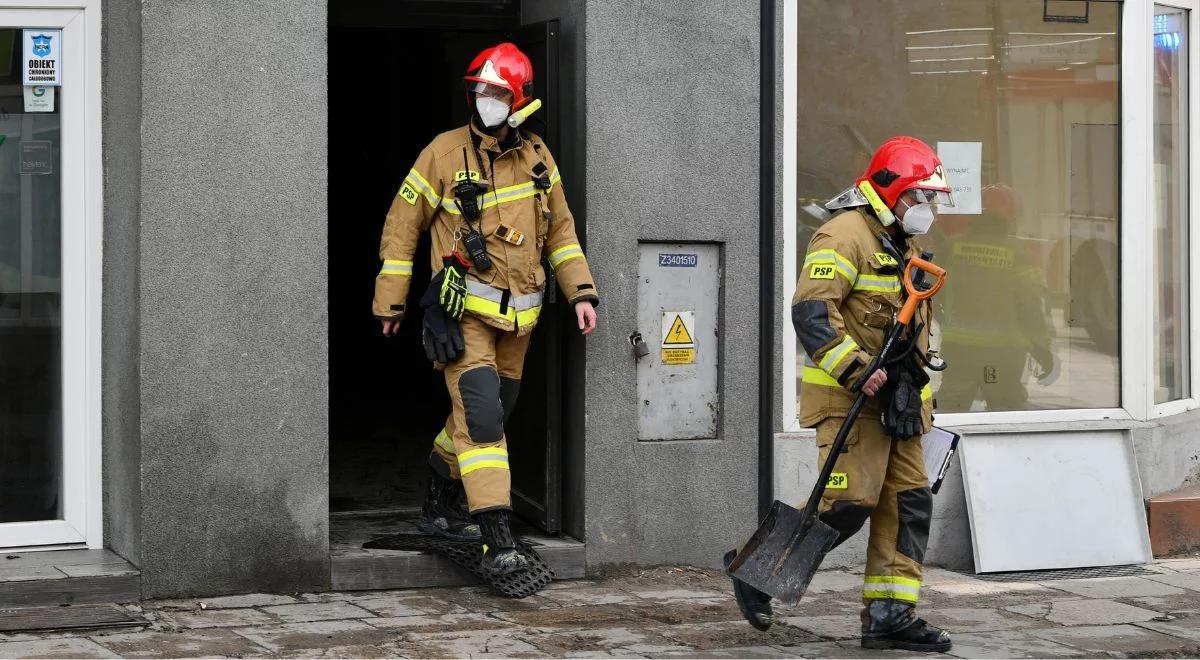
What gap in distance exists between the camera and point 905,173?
240 inches

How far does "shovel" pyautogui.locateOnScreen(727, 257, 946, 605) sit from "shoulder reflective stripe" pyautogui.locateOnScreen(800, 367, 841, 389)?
15 cm

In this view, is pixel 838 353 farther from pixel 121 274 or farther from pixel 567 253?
pixel 121 274

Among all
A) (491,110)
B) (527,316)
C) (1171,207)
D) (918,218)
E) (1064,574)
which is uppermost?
(491,110)

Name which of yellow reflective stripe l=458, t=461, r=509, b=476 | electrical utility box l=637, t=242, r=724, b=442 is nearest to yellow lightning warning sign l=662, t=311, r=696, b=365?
electrical utility box l=637, t=242, r=724, b=442

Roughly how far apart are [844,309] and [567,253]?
142 cm

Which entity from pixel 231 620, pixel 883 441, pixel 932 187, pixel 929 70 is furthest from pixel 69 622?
pixel 929 70

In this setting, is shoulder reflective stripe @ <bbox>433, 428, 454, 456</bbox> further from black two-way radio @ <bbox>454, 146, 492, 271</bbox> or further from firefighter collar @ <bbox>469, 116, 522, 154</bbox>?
firefighter collar @ <bbox>469, 116, 522, 154</bbox>

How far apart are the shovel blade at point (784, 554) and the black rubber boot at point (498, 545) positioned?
1115 millimetres

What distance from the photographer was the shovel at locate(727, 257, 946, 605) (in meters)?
5.92

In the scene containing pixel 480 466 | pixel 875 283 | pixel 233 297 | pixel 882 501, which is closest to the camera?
pixel 875 283

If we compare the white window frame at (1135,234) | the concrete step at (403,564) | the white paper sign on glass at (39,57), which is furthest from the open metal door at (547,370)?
the white window frame at (1135,234)

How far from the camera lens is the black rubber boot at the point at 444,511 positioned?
7207 millimetres

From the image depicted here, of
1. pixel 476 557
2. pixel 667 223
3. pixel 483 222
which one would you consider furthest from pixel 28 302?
pixel 667 223

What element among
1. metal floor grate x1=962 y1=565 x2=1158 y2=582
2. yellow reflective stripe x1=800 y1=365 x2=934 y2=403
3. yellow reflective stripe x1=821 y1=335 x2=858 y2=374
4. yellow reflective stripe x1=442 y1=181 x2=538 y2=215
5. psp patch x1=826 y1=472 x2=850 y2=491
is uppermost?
yellow reflective stripe x1=442 y1=181 x2=538 y2=215
